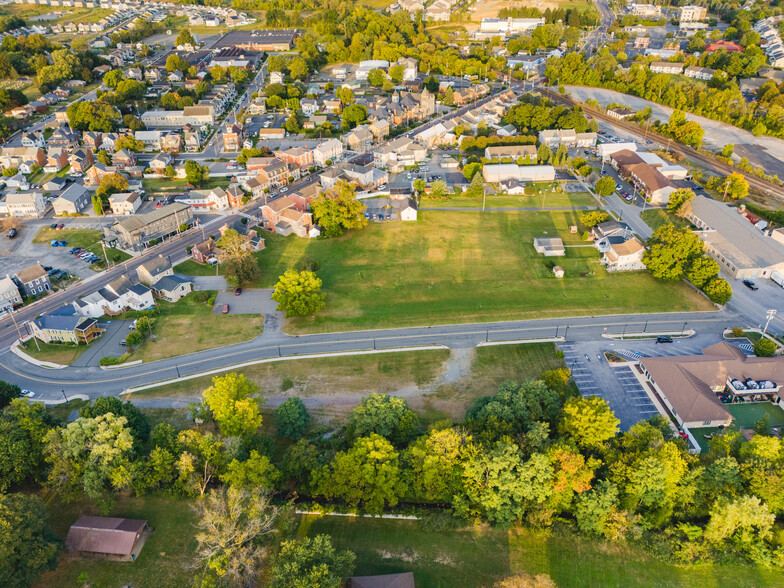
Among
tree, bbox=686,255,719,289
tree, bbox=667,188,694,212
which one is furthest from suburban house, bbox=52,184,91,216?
tree, bbox=667,188,694,212

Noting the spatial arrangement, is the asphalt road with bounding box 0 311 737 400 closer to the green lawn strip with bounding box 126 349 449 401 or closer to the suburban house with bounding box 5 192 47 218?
the green lawn strip with bounding box 126 349 449 401

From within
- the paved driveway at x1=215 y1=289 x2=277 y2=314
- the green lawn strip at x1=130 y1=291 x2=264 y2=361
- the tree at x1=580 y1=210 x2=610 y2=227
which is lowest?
the green lawn strip at x1=130 y1=291 x2=264 y2=361

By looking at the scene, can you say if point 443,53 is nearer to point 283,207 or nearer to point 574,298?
point 283,207

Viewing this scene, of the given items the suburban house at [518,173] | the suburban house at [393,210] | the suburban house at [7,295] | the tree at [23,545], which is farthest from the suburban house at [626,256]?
the suburban house at [7,295]

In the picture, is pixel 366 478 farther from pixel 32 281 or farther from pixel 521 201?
pixel 521 201

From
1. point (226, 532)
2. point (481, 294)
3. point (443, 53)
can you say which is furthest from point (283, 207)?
point (443, 53)

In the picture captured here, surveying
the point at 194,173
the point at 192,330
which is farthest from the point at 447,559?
the point at 194,173

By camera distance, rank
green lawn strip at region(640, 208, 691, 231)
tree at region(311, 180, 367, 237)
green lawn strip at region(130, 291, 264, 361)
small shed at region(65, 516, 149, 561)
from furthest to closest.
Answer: green lawn strip at region(640, 208, 691, 231) → tree at region(311, 180, 367, 237) → green lawn strip at region(130, 291, 264, 361) → small shed at region(65, 516, 149, 561)

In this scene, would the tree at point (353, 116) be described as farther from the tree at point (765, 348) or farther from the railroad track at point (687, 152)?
the tree at point (765, 348)
